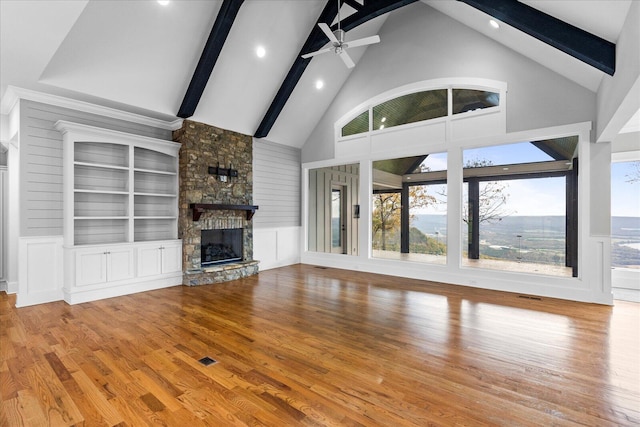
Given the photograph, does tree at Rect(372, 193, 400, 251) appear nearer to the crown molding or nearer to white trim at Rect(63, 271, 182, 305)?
white trim at Rect(63, 271, 182, 305)

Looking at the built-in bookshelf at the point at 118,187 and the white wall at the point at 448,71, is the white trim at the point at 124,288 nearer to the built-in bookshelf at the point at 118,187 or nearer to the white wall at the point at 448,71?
the built-in bookshelf at the point at 118,187

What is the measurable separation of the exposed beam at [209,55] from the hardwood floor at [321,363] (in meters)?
3.56

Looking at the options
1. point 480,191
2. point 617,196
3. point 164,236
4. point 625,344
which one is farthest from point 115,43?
point 617,196

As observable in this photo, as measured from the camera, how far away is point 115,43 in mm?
4629

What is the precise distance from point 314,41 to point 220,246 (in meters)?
4.82

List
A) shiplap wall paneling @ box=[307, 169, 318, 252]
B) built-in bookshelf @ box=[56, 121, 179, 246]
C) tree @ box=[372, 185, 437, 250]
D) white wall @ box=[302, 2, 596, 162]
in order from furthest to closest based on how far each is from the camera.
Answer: shiplap wall paneling @ box=[307, 169, 318, 252], tree @ box=[372, 185, 437, 250], white wall @ box=[302, 2, 596, 162], built-in bookshelf @ box=[56, 121, 179, 246]

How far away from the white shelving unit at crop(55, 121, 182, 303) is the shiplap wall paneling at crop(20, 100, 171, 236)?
0.15 m

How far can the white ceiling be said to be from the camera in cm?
379

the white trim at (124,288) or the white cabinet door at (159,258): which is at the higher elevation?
the white cabinet door at (159,258)

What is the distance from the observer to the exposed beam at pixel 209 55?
4.91 m

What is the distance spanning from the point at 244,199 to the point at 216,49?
10.3 feet

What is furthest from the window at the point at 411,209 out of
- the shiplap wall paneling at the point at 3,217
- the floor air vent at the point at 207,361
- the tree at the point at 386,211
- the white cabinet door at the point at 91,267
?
the shiplap wall paneling at the point at 3,217

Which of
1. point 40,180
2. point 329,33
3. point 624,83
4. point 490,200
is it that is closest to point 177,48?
point 329,33

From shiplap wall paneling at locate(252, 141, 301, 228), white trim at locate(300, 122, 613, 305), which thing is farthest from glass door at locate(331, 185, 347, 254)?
shiplap wall paneling at locate(252, 141, 301, 228)
